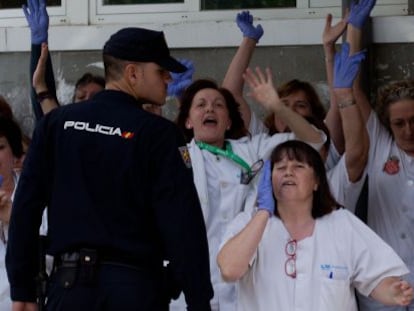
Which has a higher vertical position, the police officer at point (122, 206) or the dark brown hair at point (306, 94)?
the dark brown hair at point (306, 94)

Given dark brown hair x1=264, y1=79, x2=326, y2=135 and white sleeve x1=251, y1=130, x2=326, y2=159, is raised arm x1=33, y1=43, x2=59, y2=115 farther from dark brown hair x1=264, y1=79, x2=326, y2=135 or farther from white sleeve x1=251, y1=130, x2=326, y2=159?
dark brown hair x1=264, y1=79, x2=326, y2=135

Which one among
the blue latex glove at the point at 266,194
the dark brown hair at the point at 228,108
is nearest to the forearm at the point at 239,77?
the dark brown hair at the point at 228,108

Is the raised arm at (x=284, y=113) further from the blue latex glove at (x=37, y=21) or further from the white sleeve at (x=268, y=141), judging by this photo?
the blue latex glove at (x=37, y=21)

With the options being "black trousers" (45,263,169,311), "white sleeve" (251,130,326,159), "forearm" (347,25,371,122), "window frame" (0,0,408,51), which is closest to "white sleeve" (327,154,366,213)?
"white sleeve" (251,130,326,159)

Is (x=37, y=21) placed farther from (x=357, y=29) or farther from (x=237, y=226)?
(x=237, y=226)

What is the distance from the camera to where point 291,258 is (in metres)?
3.63

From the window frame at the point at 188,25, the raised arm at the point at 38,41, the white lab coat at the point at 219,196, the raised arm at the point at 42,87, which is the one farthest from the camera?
the window frame at the point at 188,25

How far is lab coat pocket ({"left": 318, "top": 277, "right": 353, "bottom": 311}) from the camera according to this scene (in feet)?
11.8

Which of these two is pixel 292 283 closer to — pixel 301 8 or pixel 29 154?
pixel 29 154

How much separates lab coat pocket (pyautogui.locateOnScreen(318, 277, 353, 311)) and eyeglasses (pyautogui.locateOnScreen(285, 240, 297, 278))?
0.11 metres

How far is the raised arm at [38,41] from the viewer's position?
4691 mm

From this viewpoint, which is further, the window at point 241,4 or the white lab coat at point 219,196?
the window at point 241,4

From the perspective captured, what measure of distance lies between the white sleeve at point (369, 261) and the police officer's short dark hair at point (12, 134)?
1500mm

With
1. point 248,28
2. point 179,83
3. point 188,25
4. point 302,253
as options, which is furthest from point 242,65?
point 302,253
